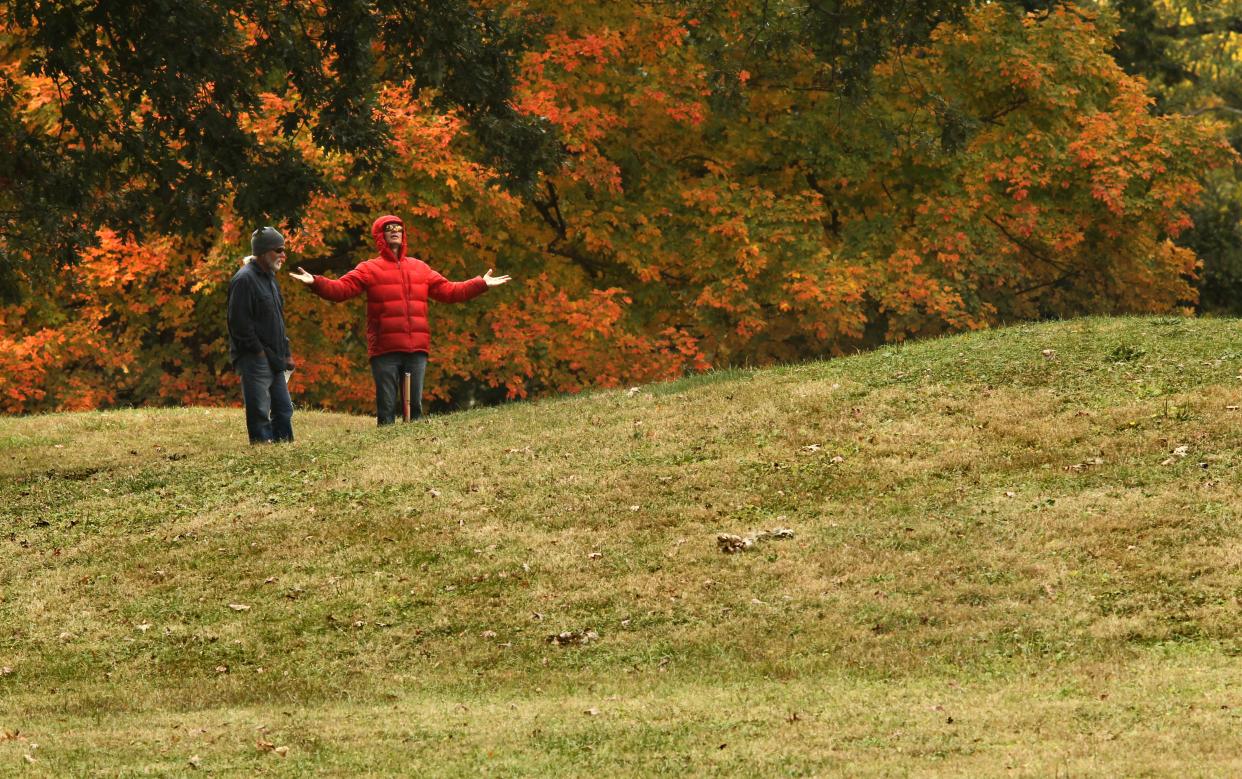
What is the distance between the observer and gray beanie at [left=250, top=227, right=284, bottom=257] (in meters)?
15.5

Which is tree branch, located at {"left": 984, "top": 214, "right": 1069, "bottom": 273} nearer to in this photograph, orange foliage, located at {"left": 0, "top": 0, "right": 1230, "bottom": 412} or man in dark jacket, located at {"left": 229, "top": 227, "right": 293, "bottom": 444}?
orange foliage, located at {"left": 0, "top": 0, "right": 1230, "bottom": 412}

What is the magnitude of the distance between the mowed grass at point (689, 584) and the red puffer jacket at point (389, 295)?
3.07 ft

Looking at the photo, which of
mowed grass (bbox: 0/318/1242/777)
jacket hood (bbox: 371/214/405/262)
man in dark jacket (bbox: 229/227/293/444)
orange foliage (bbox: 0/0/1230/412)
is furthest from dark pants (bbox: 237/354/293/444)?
orange foliage (bbox: 0/0/1230/412)

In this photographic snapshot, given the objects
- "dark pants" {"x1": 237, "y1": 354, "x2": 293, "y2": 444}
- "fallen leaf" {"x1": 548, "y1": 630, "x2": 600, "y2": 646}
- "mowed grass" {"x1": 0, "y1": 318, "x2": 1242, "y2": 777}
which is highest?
"dark pants" {"x1": 237, "y1": 354, "x2": 293, "y2": 444}

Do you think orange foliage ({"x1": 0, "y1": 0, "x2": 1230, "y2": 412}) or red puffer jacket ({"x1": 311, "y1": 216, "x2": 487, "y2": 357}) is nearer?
red puffer jacket ({"x1": 311, "y1": 216, "x2": 487, "y2": 357})

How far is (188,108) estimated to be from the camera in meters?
15.7

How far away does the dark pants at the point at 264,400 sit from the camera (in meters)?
15.9

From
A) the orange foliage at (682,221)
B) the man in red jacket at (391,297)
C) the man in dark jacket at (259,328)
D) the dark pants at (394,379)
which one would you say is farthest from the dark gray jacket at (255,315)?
the orange foliage at (682,221)

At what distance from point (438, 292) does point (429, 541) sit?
17.9 feet

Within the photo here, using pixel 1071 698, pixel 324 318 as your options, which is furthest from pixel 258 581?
pixel 324 318

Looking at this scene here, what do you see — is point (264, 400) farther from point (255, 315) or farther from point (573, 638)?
point (573, 638)

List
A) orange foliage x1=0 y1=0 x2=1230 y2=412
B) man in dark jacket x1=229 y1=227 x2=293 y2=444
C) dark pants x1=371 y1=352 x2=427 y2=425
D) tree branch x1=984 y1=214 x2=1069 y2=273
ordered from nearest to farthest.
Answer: man in dark jacket x1=229 y1=227 x2=293 y2=444, dark pants x1=371 y1=352 x2=427 y2=425, orange foliage x1=0 y1=0 x2=1230 y2=412, tree branch x1=984 y1=214 x2=1069 y2=273

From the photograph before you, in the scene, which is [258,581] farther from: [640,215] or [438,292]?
[640,215]

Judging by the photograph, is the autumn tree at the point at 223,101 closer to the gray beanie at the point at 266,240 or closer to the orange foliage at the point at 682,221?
the gray beanie at the point at 266,240
